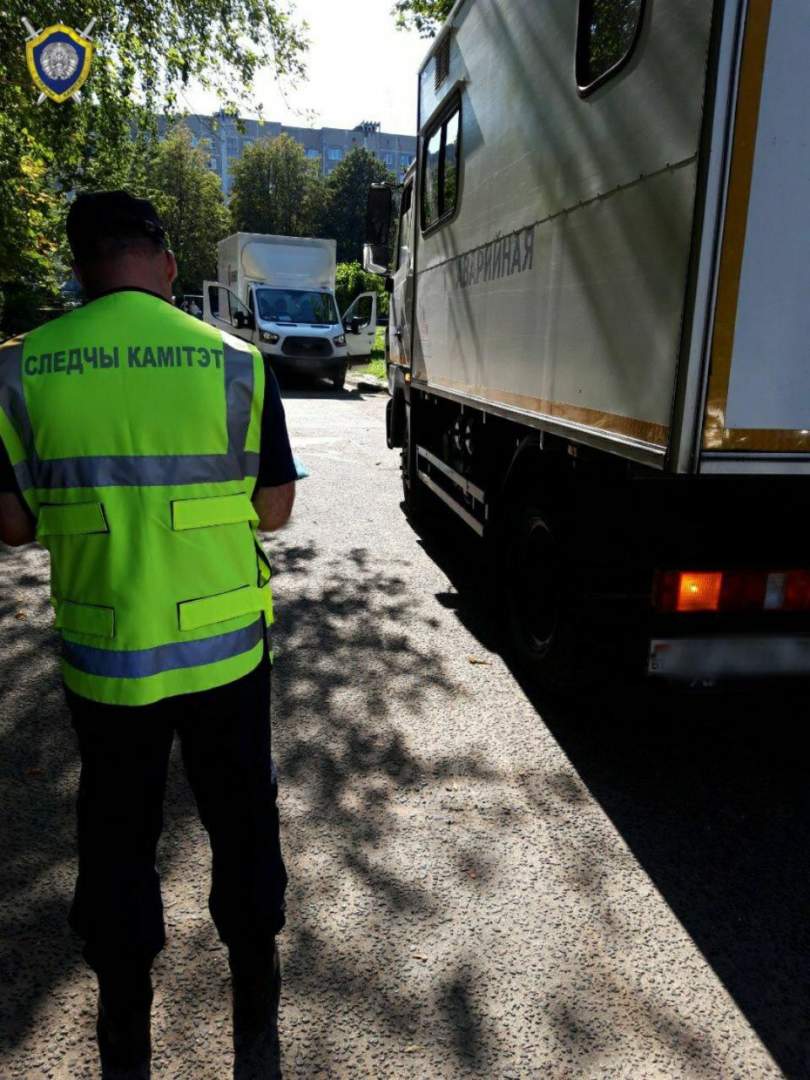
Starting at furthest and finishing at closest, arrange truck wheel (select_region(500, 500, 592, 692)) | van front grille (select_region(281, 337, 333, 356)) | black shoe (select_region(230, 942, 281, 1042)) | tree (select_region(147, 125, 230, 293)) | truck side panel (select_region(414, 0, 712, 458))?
tree (select_region(147, 125, 230, 293)) → van front grille (select_region(281, 337, 333, 356)) → truck wheel (select_region(500, 500, 592, 692)) → truck side panel (select_region(414, 0, 712, 458)) → black shoe (select_region(230, 942, 281, 1042))

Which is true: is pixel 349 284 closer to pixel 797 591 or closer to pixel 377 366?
pixel 377 366

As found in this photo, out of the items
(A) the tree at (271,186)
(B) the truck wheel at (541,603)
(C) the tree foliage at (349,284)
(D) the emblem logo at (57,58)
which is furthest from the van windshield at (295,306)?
(A) the tree at (271,186)

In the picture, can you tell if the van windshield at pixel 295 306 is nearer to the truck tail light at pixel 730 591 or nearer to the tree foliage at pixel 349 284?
the tree foliage at pixel 349 284

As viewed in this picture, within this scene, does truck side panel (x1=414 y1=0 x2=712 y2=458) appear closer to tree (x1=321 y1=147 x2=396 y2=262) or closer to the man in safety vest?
the man in safety vest

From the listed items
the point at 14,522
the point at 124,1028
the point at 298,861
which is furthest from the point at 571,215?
the point at 124,1028

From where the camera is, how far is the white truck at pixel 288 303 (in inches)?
747

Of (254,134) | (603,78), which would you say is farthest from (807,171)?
(254,134)

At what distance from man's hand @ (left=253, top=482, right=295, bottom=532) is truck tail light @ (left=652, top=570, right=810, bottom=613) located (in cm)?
158

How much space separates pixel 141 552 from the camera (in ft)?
5.28

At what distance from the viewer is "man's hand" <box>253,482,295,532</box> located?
1841mm

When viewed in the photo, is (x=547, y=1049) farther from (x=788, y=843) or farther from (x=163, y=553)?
(x=163, y=553)

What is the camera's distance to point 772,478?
291 cm

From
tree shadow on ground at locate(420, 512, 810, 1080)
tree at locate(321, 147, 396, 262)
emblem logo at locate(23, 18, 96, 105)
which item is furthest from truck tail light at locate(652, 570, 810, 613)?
tree at locate(321, 147, 396, 262)

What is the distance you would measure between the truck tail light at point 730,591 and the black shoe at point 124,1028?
2020 mm
